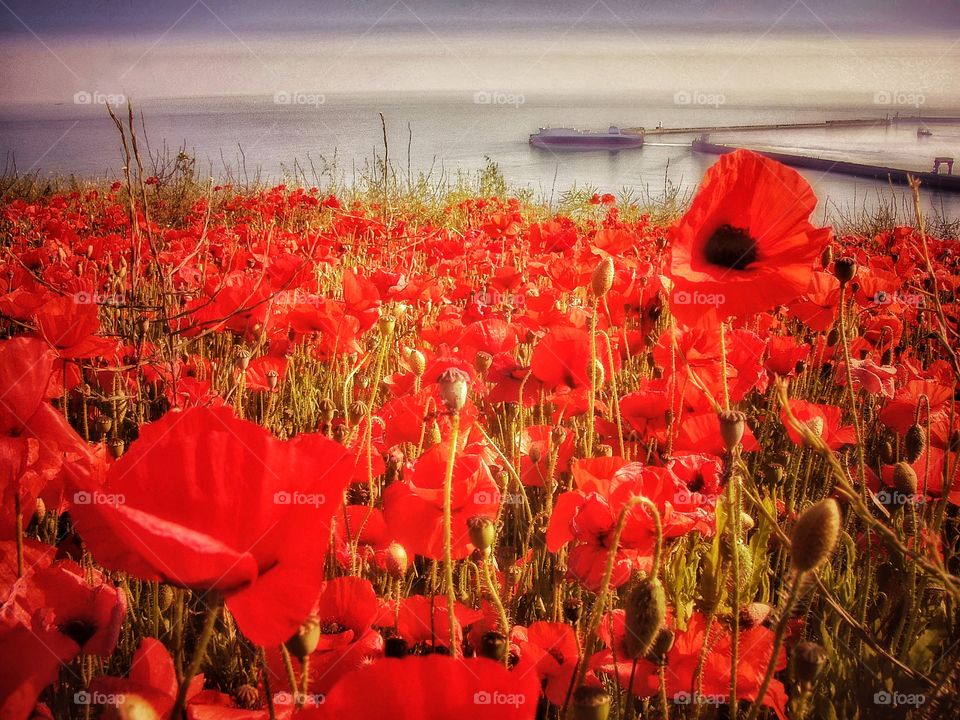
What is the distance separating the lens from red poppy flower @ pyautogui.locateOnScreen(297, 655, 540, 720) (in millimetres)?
470

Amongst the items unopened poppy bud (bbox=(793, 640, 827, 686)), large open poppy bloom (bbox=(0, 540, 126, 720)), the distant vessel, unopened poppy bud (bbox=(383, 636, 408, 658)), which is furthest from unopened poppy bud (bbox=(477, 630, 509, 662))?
the distant vessel

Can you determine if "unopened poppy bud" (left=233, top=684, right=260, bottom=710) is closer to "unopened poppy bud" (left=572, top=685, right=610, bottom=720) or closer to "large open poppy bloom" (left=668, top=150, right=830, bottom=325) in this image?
"unopened poppy bud" (left=572, top=685, right=610, bottom=720)

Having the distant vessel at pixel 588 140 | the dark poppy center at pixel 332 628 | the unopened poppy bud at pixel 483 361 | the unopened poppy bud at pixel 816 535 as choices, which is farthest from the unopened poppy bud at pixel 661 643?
the distant vessel at pixel 588 140

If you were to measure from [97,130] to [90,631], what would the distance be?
260ft

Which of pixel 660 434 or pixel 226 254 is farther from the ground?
pixel 226 254

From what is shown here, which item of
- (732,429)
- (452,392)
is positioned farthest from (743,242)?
(452,392)

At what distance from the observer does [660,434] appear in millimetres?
1570

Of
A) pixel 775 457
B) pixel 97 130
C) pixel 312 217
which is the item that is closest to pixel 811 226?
pixel 775 457

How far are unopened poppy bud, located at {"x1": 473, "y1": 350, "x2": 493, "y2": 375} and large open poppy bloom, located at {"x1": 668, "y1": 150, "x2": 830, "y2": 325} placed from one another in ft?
2.35

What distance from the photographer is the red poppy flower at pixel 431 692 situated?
47 cm

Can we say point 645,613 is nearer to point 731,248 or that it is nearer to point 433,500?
point 433,500

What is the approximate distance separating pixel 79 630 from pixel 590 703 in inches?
24.7

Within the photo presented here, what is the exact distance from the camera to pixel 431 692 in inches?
18.8

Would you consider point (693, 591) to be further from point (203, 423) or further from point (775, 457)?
point (775, 457)
